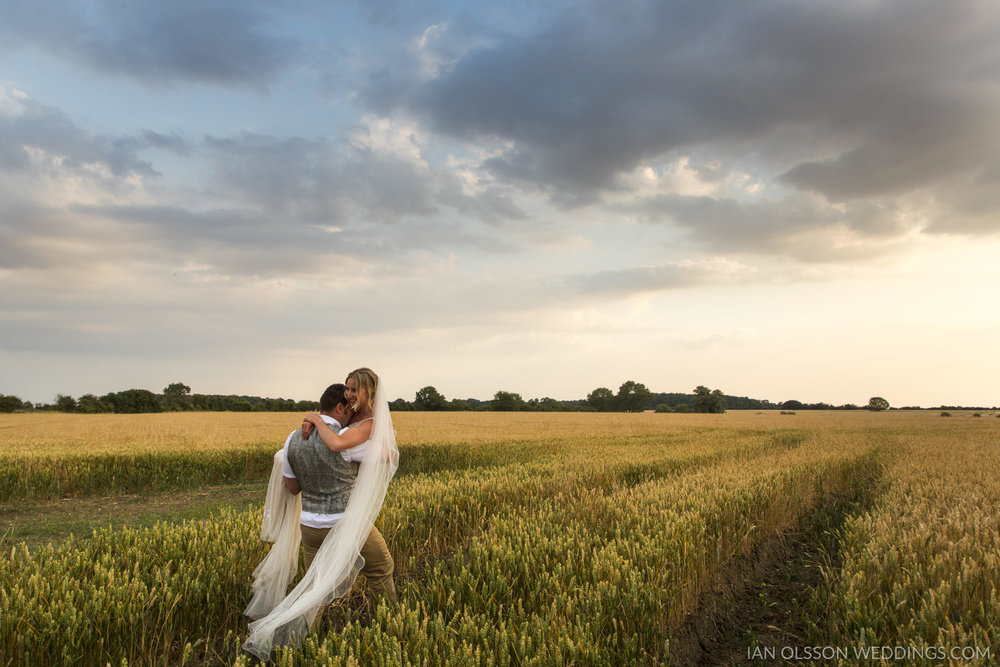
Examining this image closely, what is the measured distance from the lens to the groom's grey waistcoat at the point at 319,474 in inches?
186

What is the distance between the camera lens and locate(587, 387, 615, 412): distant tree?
123688 millimetres

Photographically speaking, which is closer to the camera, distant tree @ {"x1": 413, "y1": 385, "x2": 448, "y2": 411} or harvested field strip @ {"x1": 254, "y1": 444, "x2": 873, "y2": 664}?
harvested field strip @ {"x1": 254, "y1": 444, "x2": 873, "y2": 664}

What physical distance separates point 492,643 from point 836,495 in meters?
12.5

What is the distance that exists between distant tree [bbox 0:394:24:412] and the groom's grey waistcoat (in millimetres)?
105295

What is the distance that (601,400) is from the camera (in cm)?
12538

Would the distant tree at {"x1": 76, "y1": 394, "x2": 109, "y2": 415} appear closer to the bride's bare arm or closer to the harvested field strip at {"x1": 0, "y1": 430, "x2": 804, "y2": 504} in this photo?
the harvested field strip at {"x1": 0, "y1": 430, "x2": 804, "y2": 504}

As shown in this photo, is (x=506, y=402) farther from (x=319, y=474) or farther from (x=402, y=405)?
(x=319, y=474)

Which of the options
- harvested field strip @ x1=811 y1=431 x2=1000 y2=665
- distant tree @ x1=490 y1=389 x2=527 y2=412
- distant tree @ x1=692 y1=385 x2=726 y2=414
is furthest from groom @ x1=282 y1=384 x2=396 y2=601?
distant tree @ x1=692 y1=385 x2=726 y2=414

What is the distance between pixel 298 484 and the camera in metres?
4.93

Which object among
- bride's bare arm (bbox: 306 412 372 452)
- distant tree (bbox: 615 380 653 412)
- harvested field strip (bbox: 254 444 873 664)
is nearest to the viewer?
harvested field strip (bbox: 254 444 873 664)

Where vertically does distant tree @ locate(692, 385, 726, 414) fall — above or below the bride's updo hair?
below

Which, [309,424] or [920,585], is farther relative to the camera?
[309,424]

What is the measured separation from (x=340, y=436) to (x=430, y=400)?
94.4 m

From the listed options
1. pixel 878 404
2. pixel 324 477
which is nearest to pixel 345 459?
pixel 324 477
